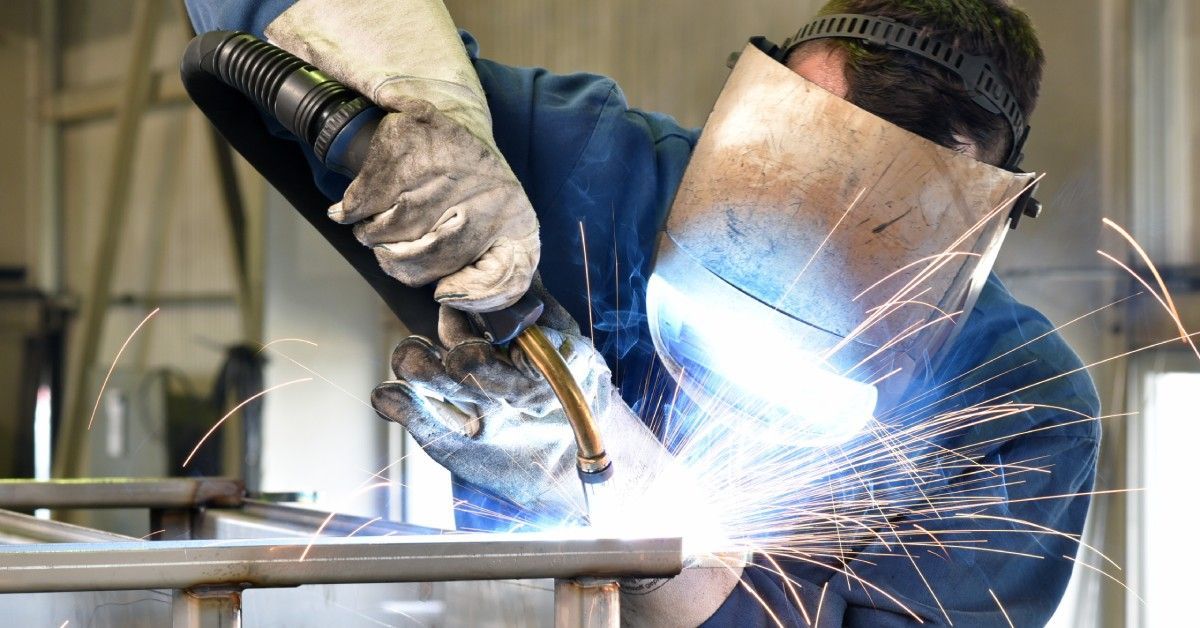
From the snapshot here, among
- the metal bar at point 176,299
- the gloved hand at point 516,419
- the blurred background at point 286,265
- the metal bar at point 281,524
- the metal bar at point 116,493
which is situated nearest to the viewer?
the gloved hand at point 516,419

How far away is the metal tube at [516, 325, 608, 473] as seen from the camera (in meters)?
0.98

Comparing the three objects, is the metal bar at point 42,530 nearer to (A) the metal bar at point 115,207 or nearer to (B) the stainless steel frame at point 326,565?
(B) the stainless steel frame at point 326,565

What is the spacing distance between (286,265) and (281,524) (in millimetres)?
2762

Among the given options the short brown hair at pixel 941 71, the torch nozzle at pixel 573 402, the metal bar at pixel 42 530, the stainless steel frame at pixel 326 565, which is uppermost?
the short brown hair at pixel 941 71

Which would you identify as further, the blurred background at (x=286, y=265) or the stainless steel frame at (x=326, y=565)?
the blurred background at (x=286, y=265)

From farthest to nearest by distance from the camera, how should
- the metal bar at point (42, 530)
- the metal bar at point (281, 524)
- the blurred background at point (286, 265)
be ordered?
1. the blurred background at point (286, 265)
2. the metal bar at point (281, 524)
3. the metal bar at point (42, 530)

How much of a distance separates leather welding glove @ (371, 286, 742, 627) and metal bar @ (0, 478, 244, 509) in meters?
0.51

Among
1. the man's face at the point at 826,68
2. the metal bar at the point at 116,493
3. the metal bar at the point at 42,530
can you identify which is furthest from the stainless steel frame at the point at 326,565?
the metal bar at the point at 116,493

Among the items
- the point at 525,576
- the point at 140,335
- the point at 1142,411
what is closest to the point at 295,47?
the point at 525,576

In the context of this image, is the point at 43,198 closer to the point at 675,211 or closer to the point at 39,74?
the point at 39,74

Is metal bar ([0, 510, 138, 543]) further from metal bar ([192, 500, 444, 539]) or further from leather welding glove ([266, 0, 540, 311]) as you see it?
leather welding glove ([266, 0, 540, 311])

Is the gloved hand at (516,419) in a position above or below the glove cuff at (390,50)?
below

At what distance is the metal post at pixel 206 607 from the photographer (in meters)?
0.74

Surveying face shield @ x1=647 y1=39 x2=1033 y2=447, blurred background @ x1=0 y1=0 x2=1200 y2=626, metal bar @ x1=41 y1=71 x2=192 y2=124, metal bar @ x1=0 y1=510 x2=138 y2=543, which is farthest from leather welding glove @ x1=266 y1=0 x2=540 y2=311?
metal bar @ x1=41 y1=71 x2=192 y2=124
